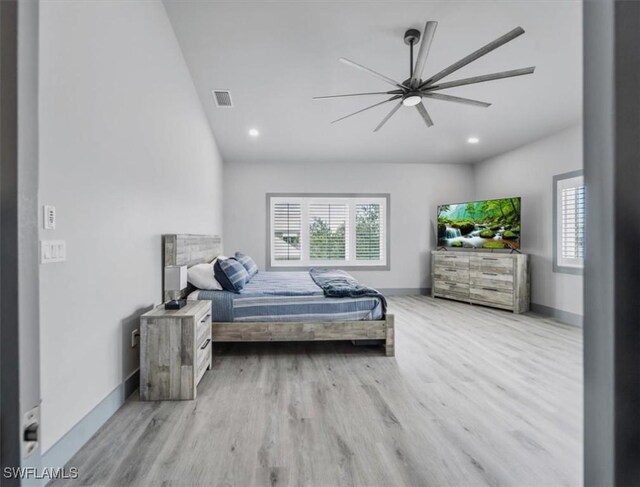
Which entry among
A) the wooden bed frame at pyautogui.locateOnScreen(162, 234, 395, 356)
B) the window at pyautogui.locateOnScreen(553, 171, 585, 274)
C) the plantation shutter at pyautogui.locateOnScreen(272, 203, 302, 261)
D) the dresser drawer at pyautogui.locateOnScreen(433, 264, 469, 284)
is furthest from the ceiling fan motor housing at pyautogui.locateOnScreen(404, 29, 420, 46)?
the dresser drawer at pyautogui.locateOnScreen(433, 264, 469, 284)

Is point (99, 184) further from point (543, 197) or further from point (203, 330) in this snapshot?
point (543, 197)

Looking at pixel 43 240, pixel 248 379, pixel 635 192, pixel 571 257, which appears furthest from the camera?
pixel 571 257

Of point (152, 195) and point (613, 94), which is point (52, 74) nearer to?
point (152, 195)

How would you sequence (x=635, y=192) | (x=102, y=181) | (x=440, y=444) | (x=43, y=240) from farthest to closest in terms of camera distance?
1. (x=102, y=181)
2. (x=440, y=444)
3. (x=43, y=240)
4. (x=635, y=192)

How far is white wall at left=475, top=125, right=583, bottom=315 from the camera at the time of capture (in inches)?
171

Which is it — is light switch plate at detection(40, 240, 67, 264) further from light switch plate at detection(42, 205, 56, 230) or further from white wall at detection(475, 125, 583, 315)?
white wall at detection(475, 125, 583, 315)

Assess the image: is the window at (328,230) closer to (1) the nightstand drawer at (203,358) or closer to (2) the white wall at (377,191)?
(2) the white wall at (377,191)

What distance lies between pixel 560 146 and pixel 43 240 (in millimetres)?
5822

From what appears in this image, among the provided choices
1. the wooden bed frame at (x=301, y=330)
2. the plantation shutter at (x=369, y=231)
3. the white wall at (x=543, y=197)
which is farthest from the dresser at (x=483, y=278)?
the wooden bed frame at (x=301, y=330)

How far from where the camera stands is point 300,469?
160 centimetres

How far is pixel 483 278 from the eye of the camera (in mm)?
5195

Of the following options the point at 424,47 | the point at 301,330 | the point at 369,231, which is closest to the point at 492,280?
the point at 369,231

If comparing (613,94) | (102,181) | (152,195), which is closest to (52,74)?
(102,181)

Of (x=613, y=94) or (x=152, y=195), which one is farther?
(x=152, y=195)
